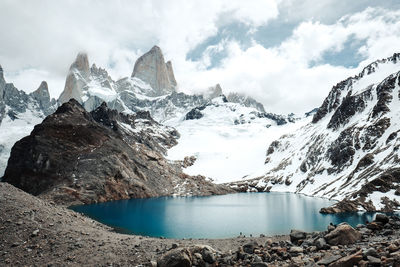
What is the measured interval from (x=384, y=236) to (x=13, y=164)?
14769 cm

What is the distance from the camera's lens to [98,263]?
2498 centimetres

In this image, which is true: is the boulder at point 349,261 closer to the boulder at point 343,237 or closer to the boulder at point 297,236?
the boulder at point 343,237

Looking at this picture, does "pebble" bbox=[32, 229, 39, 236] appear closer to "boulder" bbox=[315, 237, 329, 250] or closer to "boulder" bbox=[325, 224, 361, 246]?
"boulder" bbox=[315, 237, 329, 250]

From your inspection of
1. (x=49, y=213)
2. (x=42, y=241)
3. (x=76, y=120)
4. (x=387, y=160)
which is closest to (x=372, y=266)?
(x=42, y=241)

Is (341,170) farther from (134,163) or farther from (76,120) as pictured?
(76,120)

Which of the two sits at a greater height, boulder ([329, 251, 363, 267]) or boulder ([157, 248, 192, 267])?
boulder ([329, 251, 363, 267])

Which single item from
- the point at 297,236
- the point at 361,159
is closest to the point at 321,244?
the point at 297,236

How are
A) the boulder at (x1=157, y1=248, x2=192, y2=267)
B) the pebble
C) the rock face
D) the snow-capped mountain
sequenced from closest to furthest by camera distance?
1. the boulder at (x1=157, y1=248, x2=192, y2=267)
2. the pebble
3. the snow-capped mountain
4. the rock face

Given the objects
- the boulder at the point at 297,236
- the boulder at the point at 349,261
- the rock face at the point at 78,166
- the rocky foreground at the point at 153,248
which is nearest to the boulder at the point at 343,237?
the rocky foreground at the point at 153,248

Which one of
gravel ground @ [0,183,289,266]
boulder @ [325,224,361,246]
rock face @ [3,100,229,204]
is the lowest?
gravel ground @ [0,183,289,266]

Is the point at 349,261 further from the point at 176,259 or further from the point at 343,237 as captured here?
the point at 176,259

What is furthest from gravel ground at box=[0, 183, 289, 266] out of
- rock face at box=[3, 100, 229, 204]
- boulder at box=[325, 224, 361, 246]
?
rock face at box=[3, 100, 229, 204]

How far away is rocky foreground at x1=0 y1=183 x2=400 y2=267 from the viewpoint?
20.1 m

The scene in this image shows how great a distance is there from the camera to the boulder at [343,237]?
77.6ft
